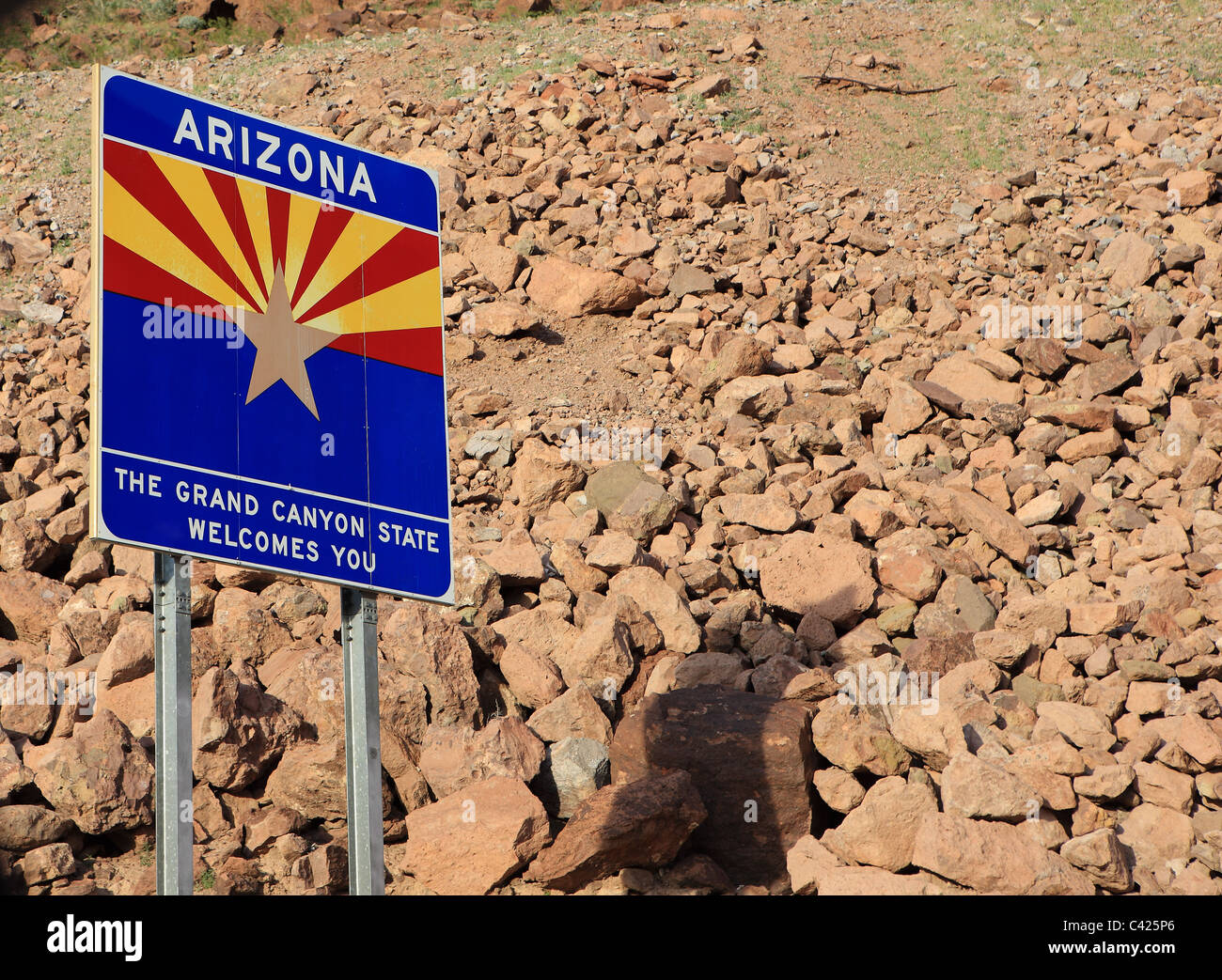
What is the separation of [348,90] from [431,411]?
14.6 meters

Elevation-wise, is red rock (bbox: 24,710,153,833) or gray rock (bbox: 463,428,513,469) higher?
gray rock (bbox: 463,428,513,469)

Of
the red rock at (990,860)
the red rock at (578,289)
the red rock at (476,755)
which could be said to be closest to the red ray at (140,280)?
the red rock at (476,755)

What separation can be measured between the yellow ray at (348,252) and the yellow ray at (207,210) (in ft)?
0.60

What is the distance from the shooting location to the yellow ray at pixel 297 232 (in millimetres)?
3834

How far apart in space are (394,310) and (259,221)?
52 cm

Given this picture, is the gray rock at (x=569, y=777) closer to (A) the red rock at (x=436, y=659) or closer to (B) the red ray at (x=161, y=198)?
(A) the red rock at (x=436, y=659)

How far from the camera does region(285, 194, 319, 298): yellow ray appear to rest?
12.6 ft

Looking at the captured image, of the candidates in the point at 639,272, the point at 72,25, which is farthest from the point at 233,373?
the point at 72,25

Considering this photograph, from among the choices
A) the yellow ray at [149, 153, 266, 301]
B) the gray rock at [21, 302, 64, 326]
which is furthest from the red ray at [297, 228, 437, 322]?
the gray rock at [21, 302, 64, 326]

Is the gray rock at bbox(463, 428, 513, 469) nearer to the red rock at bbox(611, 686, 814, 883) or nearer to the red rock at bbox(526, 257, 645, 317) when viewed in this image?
the red rock at bbox(526, 257, 645, 317)

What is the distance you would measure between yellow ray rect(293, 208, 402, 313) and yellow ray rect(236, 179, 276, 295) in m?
0.14

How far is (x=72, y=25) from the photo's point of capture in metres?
22.3

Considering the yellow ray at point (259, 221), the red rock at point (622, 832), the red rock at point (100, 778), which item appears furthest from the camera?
the red rock at point (100, 778)

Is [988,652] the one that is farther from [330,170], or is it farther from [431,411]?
[330,170]
